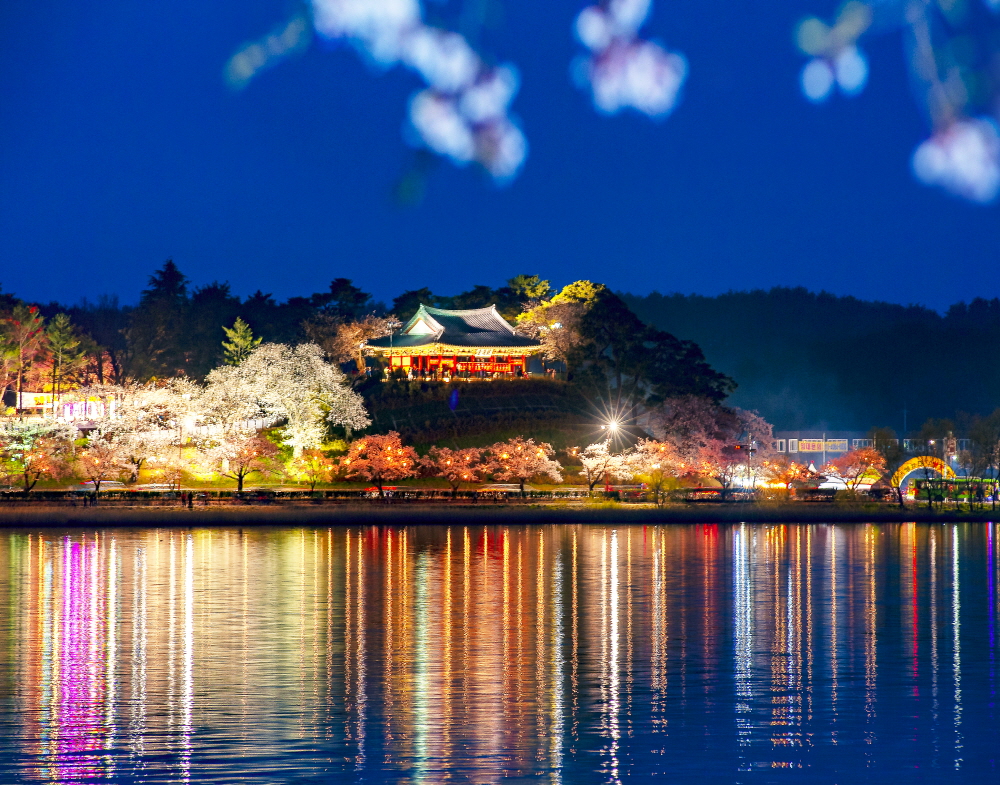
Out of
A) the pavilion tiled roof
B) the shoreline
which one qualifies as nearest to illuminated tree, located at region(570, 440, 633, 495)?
the shoreline

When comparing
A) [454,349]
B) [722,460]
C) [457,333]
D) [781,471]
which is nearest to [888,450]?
[781,471]

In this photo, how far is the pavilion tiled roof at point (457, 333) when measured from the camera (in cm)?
10206

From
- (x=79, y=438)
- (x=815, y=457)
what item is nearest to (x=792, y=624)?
(x=79, y=438)

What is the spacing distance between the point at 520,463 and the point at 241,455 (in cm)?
1804

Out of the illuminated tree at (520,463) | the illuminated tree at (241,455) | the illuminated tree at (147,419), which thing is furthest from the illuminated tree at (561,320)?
the illuminated tree at (147,419)

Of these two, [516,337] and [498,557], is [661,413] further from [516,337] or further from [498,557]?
[498,557]

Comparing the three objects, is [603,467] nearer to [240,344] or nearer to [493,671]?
[240,344]

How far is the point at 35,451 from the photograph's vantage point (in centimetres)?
6962

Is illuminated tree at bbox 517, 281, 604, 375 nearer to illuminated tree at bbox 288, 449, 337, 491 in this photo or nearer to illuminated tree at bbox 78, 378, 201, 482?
illuminated tree at bbox 288, 449, 337, 491

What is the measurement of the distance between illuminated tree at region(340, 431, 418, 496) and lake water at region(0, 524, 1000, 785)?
34389mm

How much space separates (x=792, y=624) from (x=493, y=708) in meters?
11.3

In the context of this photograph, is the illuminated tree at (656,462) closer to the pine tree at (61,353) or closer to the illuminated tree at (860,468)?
the illuminated tree at (860,468)

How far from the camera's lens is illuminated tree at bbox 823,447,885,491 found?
82.2 metres

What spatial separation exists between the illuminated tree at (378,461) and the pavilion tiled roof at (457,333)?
84.2ft
